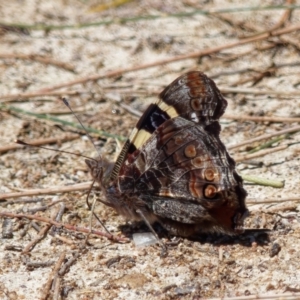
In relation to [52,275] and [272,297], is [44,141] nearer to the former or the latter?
[52,275]

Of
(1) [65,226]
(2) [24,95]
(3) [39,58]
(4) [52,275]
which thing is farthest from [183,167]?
(3) [39,58]

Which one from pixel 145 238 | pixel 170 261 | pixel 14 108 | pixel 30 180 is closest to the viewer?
pixel 170 261

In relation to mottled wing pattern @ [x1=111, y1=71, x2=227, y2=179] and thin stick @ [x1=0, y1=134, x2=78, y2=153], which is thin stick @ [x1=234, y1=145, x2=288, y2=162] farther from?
thin stick @ [x1=0, y1=134, x2=78, y2=153]

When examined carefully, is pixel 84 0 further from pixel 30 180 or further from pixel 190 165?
pixel 190 165

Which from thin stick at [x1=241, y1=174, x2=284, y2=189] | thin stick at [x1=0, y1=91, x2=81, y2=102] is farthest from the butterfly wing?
thin stick at [x1=0, y1=91, x2=81, y2=102]

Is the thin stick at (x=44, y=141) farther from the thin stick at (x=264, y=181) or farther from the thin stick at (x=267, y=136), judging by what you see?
the thin stick at (x=264, y=181)

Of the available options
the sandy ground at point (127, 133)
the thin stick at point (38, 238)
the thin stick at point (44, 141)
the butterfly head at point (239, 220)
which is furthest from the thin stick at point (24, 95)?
the butterfly head at point (239, 220)

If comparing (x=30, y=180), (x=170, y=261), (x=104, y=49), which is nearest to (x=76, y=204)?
(x=30, y=180)
